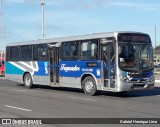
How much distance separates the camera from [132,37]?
18.3m

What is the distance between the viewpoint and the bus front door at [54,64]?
21875 mm

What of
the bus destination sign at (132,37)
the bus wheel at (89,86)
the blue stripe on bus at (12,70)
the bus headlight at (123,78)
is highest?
the bus destination sign at (132,37)

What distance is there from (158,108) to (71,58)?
7701 millimetres

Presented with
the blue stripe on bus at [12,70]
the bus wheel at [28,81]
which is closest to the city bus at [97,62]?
the bus wheel at [28,81]

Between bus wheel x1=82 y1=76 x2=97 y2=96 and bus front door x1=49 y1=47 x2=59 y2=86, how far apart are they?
2.65 meters

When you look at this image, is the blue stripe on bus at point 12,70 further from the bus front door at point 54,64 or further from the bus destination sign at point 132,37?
the bus destination sign at point 132,37

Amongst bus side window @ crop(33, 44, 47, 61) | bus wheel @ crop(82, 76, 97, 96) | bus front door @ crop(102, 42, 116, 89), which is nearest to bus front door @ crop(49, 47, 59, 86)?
bus side window @ crop(33, 44, 47, 61)

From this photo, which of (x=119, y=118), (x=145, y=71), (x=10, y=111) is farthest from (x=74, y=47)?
(x=119, y=118)

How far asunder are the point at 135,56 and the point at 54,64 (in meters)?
5.74

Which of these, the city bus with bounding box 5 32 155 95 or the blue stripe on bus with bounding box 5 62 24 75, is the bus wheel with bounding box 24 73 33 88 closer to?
the blue stripe on bus with bounding box 5 62 24 75

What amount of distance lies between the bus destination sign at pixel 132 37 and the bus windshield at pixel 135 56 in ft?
0.63

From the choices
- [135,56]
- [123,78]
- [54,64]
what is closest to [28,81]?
[54,64]

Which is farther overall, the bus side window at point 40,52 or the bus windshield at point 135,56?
the bus side window at point 40,52

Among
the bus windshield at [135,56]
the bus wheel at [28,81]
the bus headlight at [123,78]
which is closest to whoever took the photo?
the bus headlight at [123,78]
